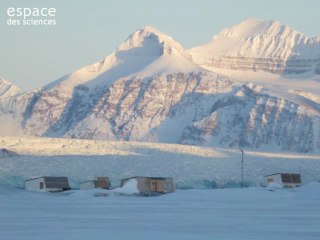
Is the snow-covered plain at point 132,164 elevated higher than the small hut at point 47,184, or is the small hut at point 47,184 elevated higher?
the snow-covered plain at point 132,164

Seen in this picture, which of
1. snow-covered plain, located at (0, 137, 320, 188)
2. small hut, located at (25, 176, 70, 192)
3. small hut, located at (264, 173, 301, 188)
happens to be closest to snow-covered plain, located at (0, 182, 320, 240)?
small hut, located at (25, 176, 70, 192)

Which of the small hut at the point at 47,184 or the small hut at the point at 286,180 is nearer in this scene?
the small hut at the point at 47,184

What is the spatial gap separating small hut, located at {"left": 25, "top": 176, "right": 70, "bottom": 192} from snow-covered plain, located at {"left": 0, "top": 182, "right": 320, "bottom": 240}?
33.6 ft

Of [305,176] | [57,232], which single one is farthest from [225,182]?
[57,232]

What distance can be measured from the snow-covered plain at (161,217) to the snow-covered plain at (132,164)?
2463 centimetres

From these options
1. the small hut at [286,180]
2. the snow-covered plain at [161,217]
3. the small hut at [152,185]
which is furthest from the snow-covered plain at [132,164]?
the snow-covered plain at [161,217]

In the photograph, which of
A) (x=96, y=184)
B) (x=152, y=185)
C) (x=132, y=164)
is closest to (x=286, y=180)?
(x=152, y=185)

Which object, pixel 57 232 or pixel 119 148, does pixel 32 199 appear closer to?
pixel 57 232

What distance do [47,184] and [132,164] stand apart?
24.0m

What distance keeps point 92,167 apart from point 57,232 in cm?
5724

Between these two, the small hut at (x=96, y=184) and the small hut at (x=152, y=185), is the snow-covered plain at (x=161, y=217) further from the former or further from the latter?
the small hut at (x=96, y=184)

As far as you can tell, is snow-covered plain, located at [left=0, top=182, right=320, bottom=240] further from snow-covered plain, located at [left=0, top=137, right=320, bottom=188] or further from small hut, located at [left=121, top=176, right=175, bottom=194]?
snow-covered plain, located at [left=0, top=137, right=320, bottom=188]

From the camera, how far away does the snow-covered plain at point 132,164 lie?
275 feet

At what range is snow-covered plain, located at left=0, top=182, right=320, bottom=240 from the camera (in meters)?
31.5
